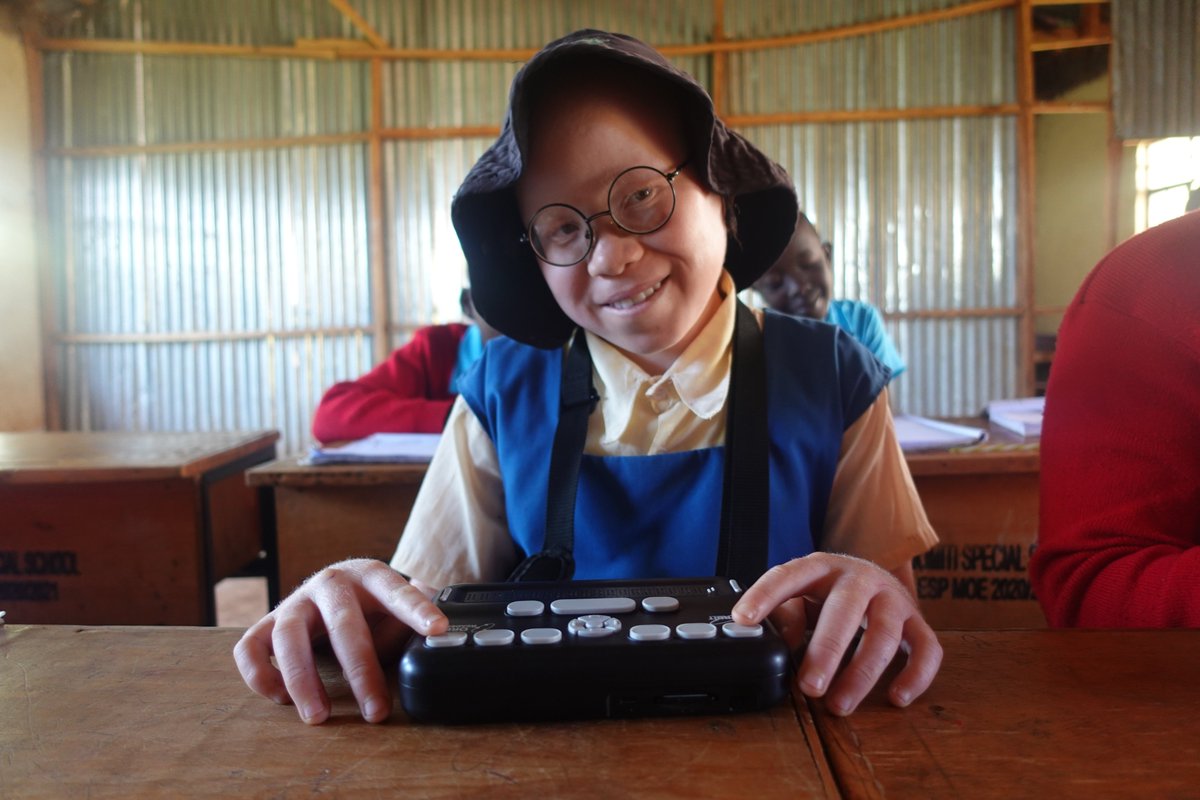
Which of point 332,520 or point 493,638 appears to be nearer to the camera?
point 493,638

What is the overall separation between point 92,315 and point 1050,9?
798 centimetres

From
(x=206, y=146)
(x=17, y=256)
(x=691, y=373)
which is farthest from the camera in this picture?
(x=206, y=146)

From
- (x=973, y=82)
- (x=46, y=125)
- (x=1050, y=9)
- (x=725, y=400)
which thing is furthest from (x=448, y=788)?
(x=46, y=125)

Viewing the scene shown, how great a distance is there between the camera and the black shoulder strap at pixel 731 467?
3.05 feet

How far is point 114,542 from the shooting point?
236 centimetres

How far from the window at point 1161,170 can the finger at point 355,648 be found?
6.83 metres

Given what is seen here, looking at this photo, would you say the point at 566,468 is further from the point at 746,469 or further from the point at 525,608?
the point at 525,608

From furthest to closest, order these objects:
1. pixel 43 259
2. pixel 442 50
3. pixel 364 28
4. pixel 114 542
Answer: pixel 43 259, pixel 442 50, pixel 364 28, pixel 114 542

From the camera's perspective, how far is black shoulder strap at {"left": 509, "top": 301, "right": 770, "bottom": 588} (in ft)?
3.05

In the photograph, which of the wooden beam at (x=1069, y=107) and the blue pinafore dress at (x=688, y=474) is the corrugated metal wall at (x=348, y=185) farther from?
the blue pinafore dress at (x=688, y=474)

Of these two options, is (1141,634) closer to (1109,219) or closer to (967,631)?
(967,631)

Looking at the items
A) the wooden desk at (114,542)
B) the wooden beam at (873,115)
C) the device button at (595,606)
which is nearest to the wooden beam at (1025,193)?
the wooden beam at (873,115)

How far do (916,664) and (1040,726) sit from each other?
0.29 ft

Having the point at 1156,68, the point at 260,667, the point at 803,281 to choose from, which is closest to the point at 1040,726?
the point at 260,667
